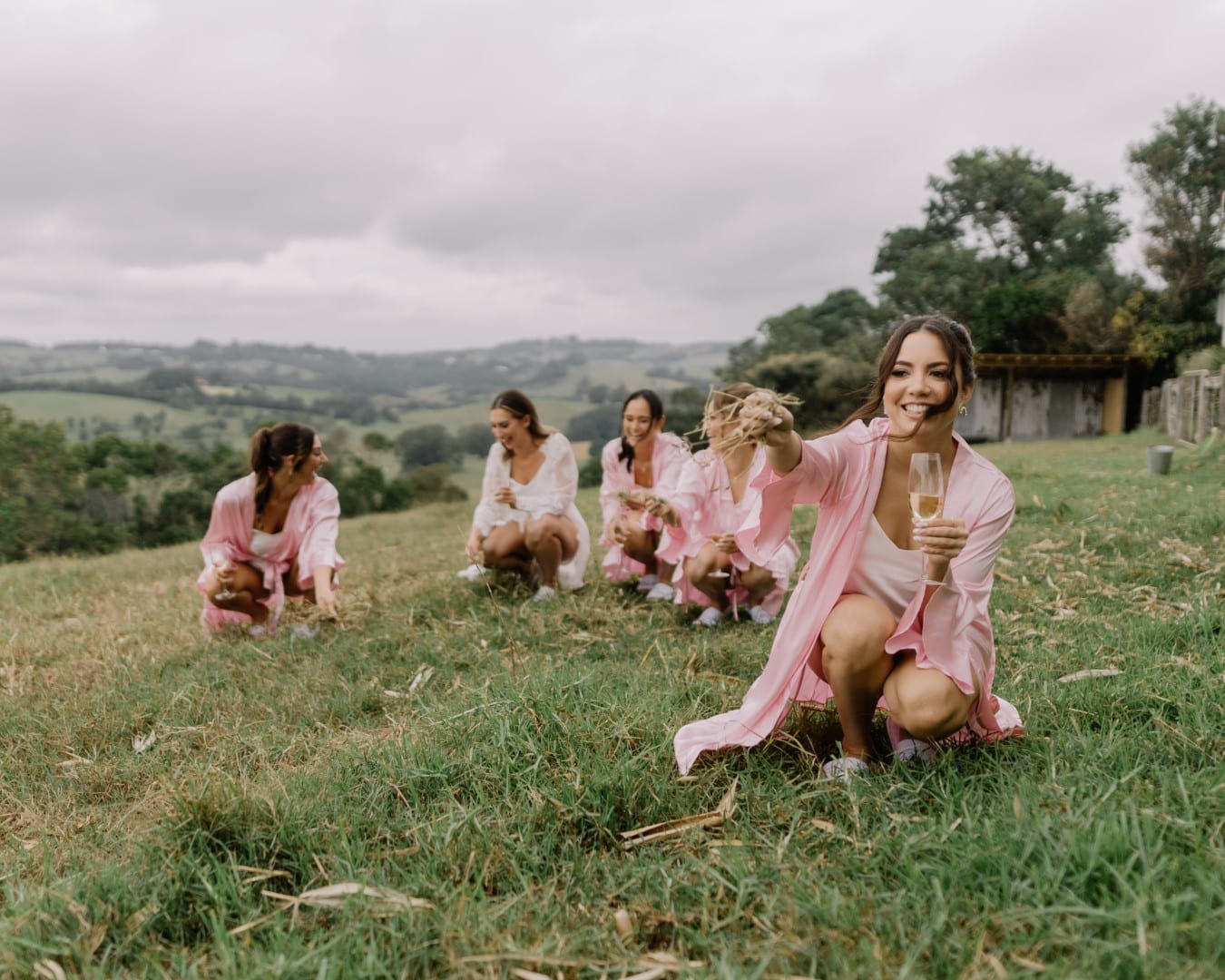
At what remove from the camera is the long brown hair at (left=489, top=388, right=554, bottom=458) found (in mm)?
7125

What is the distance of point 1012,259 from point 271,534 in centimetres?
4141

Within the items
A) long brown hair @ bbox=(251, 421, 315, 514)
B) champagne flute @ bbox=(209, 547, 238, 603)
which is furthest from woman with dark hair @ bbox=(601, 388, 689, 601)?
champagne flute @ bbox=(209, 547, 238, 603)

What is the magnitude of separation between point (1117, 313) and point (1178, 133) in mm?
8500

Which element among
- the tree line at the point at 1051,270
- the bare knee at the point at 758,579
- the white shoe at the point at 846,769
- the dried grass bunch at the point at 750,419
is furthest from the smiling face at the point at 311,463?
the tree line at the point at 1051,270

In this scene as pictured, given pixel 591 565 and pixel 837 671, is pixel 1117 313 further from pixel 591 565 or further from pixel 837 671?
pixel 837 671

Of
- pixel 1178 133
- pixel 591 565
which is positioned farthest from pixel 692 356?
pixel 591 565

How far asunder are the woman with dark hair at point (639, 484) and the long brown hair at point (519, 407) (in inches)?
26.3

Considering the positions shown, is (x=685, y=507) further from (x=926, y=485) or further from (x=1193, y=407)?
(x=1193, y=407)

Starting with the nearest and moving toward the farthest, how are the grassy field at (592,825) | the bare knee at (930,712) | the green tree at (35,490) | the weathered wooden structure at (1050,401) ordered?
the grassy field at (592,825)
the bare knee at (930,712)
the weathered wooden structure at (1050,401)
the green tree at (35,490)

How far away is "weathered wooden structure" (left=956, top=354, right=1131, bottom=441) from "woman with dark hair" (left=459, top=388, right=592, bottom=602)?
2304cm

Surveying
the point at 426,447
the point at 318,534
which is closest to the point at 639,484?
the point at 318,534

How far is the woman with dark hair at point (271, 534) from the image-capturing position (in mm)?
6113

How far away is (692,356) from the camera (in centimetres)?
18788

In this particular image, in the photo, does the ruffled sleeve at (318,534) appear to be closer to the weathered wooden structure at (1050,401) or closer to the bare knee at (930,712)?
the bare knee at (930,712)
